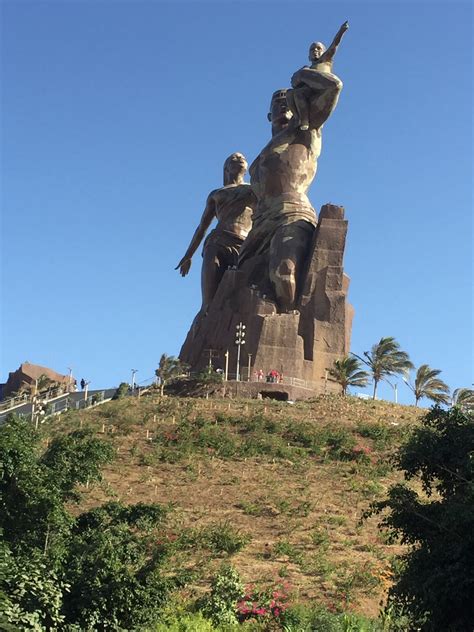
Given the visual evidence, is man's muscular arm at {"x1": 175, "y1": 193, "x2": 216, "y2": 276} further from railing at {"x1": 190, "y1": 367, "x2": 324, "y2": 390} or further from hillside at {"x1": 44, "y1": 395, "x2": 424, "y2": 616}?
hillside at {"x1": 44, "y1": 395, "x2": 424, "y2": 616}

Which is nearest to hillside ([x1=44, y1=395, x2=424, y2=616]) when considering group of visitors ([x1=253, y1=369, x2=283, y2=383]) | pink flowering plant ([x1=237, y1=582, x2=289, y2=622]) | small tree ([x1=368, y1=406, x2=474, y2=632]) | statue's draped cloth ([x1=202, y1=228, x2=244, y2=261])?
pink flowering plant ([x1=237, y1=582, x2=289, y2=622])

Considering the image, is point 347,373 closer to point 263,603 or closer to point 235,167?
point 235,167

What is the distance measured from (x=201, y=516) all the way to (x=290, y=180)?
19109 mm

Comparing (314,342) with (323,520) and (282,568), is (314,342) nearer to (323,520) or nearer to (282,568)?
(323,520)

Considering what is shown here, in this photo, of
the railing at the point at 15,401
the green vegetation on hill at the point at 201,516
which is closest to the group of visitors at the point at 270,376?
the green vegetation on hill at the point at 201,516

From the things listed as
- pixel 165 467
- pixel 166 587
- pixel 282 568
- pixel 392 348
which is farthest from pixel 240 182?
pixel 166 587

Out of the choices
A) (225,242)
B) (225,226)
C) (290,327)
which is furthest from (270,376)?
(225,226)

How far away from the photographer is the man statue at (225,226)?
39.4 meters

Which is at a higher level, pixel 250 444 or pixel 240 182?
pixel 240 182

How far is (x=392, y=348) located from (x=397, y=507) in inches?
970

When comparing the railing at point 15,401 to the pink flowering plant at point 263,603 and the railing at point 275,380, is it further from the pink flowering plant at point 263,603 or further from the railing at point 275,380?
the pink flowering plant at point 263,603

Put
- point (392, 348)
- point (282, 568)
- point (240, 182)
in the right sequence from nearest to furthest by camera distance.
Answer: point (282, 568)
point (392, 348)
point (240, 182)

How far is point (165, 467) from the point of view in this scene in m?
24.5

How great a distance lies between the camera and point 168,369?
115ft
